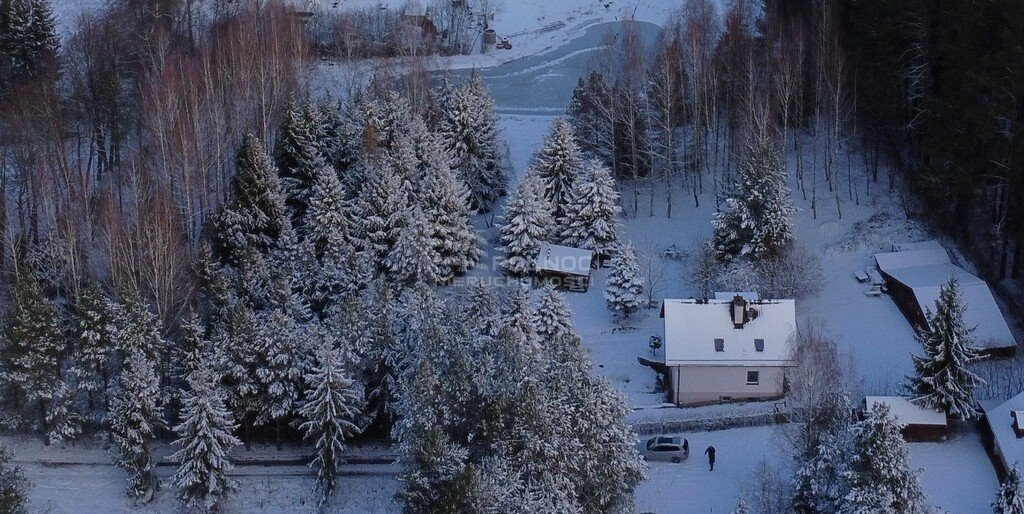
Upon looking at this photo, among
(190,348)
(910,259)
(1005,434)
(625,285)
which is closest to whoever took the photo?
(1005,434)

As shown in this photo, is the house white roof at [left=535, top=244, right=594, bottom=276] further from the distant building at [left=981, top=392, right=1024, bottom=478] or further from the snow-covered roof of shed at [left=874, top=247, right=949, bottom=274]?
the distant building at [left=981, top=392, right=1024, bottom=478]

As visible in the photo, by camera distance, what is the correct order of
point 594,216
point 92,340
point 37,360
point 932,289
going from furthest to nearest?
point 594,216
point 932,289
point 92,340
point 37,360

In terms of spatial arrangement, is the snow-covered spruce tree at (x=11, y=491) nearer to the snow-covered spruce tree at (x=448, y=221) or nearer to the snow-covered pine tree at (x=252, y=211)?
the snow-covered pine tree at (x=252, y=211)

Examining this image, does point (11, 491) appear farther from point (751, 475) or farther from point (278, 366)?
point (751, 475)

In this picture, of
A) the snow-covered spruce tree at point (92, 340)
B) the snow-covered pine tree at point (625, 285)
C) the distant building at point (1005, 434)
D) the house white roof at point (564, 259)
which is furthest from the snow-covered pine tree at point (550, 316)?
the snow-covered spruce tree at point (92, 340)

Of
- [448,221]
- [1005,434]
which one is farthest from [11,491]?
[1005,434]

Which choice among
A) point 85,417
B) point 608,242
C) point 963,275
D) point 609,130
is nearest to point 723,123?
point 609,130
